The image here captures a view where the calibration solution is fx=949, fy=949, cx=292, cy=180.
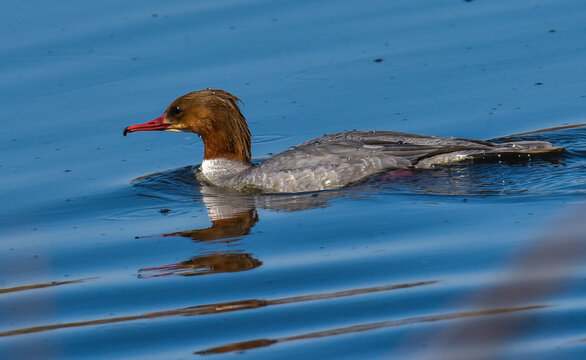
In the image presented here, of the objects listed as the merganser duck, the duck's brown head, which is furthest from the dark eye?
the merganser duck

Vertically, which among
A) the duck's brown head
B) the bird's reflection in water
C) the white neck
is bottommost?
the bird's reflection in water

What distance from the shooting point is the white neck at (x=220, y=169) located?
33.3ft

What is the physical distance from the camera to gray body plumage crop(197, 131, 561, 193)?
373 inches

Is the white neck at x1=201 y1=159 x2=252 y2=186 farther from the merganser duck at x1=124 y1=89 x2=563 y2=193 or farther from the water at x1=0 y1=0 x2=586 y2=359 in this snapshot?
the water at x1=0 y1=0 x2=586 y2=359

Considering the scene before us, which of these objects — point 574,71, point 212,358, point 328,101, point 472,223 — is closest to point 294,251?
point 472,223

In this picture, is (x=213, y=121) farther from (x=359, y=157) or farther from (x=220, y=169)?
(x=359, y=157)

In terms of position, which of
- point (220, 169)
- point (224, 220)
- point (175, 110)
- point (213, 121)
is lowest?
point (224, 220)

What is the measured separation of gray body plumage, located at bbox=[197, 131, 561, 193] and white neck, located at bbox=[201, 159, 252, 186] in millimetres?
464

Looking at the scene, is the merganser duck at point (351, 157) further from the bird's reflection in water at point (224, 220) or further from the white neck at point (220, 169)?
the bird's reflection in water at point (224, 220)

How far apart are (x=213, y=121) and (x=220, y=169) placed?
54cm

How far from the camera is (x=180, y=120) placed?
Result: 10.3 metres

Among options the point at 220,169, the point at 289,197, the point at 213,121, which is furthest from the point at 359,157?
the point at 213,121

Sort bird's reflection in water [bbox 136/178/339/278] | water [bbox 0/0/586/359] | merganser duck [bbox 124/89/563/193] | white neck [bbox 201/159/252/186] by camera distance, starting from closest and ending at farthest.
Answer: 1. water [bbox 0/0/586/359]
2. bird's reflection in water [bbox 136/178/339/278]
3. merganser duck [bbox 124/89/563/193]
4. white neck [bbox 201/159/252/186]

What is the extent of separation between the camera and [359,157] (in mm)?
9594
